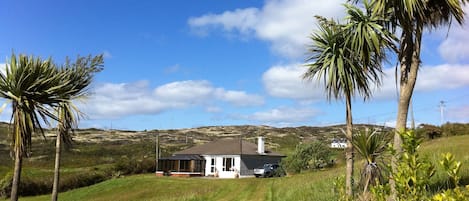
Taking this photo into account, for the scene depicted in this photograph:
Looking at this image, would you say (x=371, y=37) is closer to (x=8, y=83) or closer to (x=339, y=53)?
(x=339, y=53)

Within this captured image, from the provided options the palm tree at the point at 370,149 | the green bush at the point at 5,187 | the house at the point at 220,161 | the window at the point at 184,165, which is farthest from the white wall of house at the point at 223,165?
the palm tree at the point at 370,149

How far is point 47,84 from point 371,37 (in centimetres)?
617

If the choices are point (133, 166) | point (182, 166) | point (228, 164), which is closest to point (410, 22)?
point (228, 164)

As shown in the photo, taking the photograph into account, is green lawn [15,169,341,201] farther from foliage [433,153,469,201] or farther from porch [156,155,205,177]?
foliage [433,153,469,201]

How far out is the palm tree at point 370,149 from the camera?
374 inches

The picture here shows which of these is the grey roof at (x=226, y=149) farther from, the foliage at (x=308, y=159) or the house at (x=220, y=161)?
the foliage at (x=308, y=159)

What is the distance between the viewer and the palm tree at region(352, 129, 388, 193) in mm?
9508

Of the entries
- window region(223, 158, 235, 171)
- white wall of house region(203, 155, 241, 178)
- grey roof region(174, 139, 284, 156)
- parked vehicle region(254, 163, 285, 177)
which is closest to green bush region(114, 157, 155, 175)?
grey roof region(174, 139, 284, 156)

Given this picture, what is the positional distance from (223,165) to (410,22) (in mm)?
45751

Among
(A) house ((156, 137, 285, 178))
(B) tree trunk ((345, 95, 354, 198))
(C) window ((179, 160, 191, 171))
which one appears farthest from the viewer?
(C) window ((179, 160, 191, 171))

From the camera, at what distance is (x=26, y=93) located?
767cm

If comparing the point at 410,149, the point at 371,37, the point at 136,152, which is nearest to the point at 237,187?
the point at 371,37

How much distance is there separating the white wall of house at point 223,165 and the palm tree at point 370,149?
138 feet

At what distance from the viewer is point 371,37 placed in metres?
9.41
